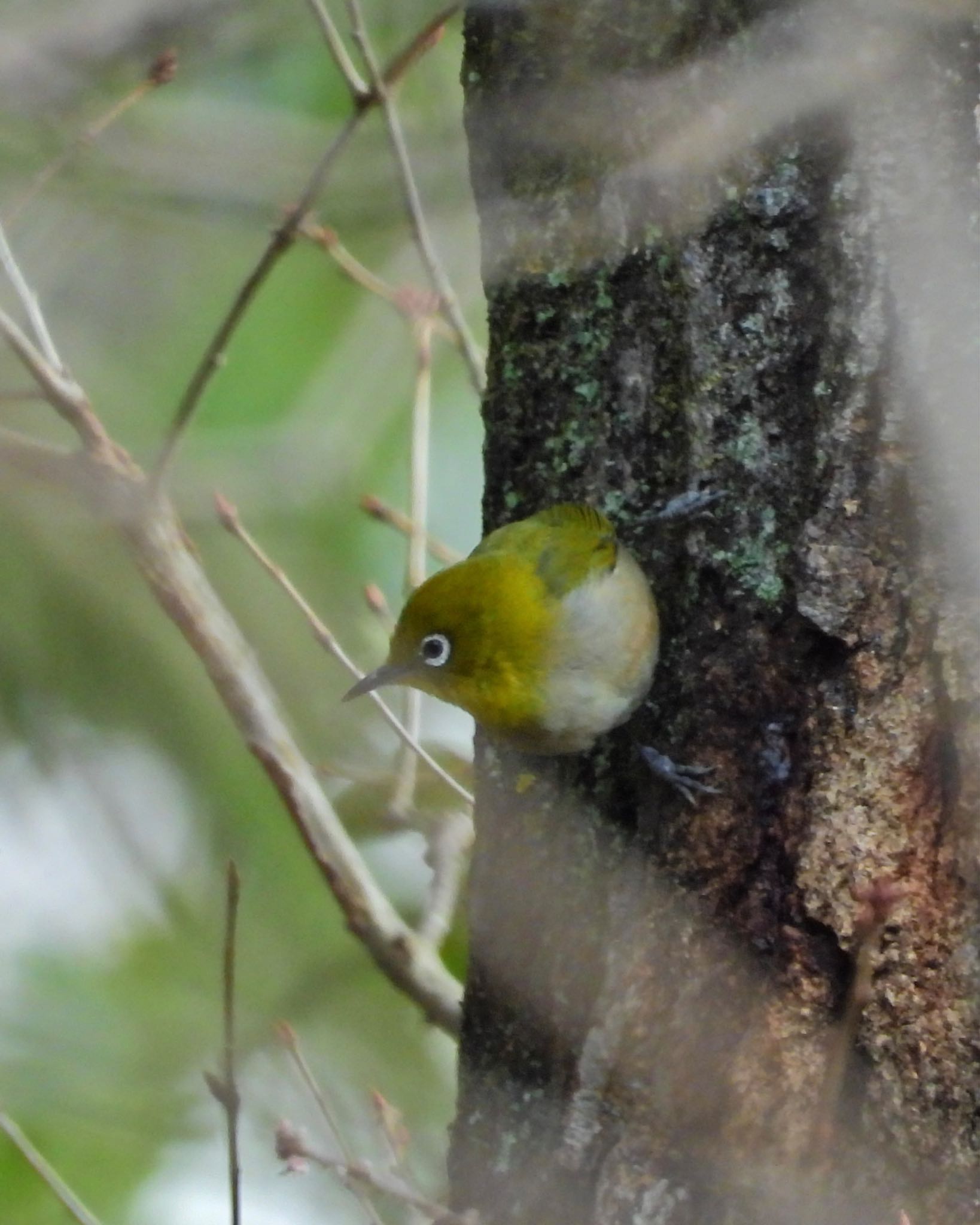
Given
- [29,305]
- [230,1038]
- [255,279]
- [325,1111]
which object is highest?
[255,279]

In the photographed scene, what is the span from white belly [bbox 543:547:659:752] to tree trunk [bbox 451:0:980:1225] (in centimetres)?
4

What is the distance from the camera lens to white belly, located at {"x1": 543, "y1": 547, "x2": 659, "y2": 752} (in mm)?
2334

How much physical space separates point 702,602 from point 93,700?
250 centimetres

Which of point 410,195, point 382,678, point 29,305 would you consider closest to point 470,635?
point 382,678

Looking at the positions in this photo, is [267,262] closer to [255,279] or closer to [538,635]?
[255,279]

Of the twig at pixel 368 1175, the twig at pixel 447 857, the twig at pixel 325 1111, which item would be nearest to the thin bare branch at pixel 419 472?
the twig at pixel 447 857

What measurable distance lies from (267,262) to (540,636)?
87 centimetres

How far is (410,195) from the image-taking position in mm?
2824

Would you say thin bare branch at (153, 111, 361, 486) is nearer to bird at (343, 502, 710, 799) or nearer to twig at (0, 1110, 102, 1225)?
bird at (343, 502, 710, 799)

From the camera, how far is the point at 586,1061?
2117 mm

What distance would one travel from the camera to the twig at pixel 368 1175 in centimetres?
163

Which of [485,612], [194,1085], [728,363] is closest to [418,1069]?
[194,1085]

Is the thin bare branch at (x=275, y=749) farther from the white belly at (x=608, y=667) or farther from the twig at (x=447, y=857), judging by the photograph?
the white belly at (x=608, y=667)

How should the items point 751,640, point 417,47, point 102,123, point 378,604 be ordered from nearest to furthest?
point 751,640 < point 417,47 < point 102,123 < point 378,604
